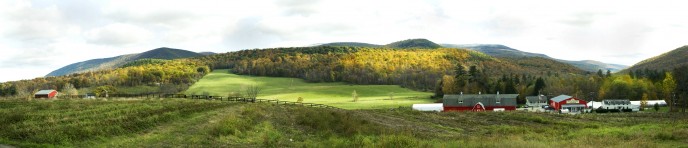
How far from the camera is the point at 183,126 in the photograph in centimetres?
3053

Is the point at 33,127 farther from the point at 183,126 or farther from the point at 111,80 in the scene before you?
the point at 111,80

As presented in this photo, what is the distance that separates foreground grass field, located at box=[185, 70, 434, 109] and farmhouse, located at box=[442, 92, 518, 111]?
28528 mm

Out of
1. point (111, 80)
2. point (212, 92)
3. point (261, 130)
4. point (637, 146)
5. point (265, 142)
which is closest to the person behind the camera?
point (637, 146)

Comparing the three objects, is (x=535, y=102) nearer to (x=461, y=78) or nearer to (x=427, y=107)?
(x=461, y=78)

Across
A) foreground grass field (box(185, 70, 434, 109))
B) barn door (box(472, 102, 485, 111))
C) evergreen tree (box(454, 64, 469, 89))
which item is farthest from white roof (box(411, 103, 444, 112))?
evergreen tree (box(454, 64, 469, 89))

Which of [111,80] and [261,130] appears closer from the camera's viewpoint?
[261,130]

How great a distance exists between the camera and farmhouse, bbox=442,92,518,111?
91.6 metres

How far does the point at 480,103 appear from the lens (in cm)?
9281

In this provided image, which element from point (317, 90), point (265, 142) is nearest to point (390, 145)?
point (265, 142)

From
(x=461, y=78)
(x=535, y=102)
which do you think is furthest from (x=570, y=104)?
(x=461, y=78)

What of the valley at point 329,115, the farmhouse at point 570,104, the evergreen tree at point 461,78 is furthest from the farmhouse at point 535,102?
the evergreen tree at point 461,78

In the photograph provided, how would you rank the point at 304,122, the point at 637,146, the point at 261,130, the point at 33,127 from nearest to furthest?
the point at 637,146
the point at 33,127
the point at 261,130
the point at 304,122

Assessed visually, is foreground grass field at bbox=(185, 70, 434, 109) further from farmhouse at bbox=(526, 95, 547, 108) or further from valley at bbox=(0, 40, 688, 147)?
farmhouse at bbox=(526, 95, 547, 108)

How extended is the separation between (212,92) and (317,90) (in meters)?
32.4
